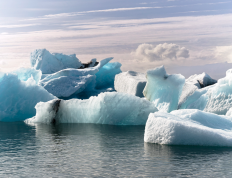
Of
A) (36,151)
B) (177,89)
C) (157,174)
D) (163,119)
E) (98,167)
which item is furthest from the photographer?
(177,89)

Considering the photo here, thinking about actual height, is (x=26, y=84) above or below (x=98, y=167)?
above

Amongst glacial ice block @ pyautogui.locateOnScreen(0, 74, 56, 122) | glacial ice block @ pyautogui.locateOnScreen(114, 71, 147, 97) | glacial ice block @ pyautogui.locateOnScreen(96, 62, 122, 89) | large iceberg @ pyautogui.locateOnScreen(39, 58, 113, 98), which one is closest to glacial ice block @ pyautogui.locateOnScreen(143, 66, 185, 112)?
glacial ice block @ pyautogui.locateOnScreen(114, 71, 147, 97)

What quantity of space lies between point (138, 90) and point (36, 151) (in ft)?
35.0

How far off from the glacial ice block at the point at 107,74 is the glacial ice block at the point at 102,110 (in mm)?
9600

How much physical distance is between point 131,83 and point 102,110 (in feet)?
16.7

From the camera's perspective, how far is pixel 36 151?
22.9 ft

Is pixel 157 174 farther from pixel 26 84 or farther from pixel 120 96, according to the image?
pixel 26 84

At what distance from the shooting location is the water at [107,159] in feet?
16.5

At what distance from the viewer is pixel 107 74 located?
75.8ft

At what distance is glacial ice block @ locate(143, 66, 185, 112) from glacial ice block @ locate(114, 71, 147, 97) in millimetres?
2092

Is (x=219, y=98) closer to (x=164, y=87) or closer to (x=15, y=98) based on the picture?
(x=164, y=87)

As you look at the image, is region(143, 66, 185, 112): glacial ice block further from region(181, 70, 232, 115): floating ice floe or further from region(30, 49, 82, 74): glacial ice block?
region(30, 49, 82, 74): glacial ice block

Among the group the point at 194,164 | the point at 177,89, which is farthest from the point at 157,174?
the point at 177,89

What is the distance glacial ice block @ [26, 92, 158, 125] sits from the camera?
12.6 meters
